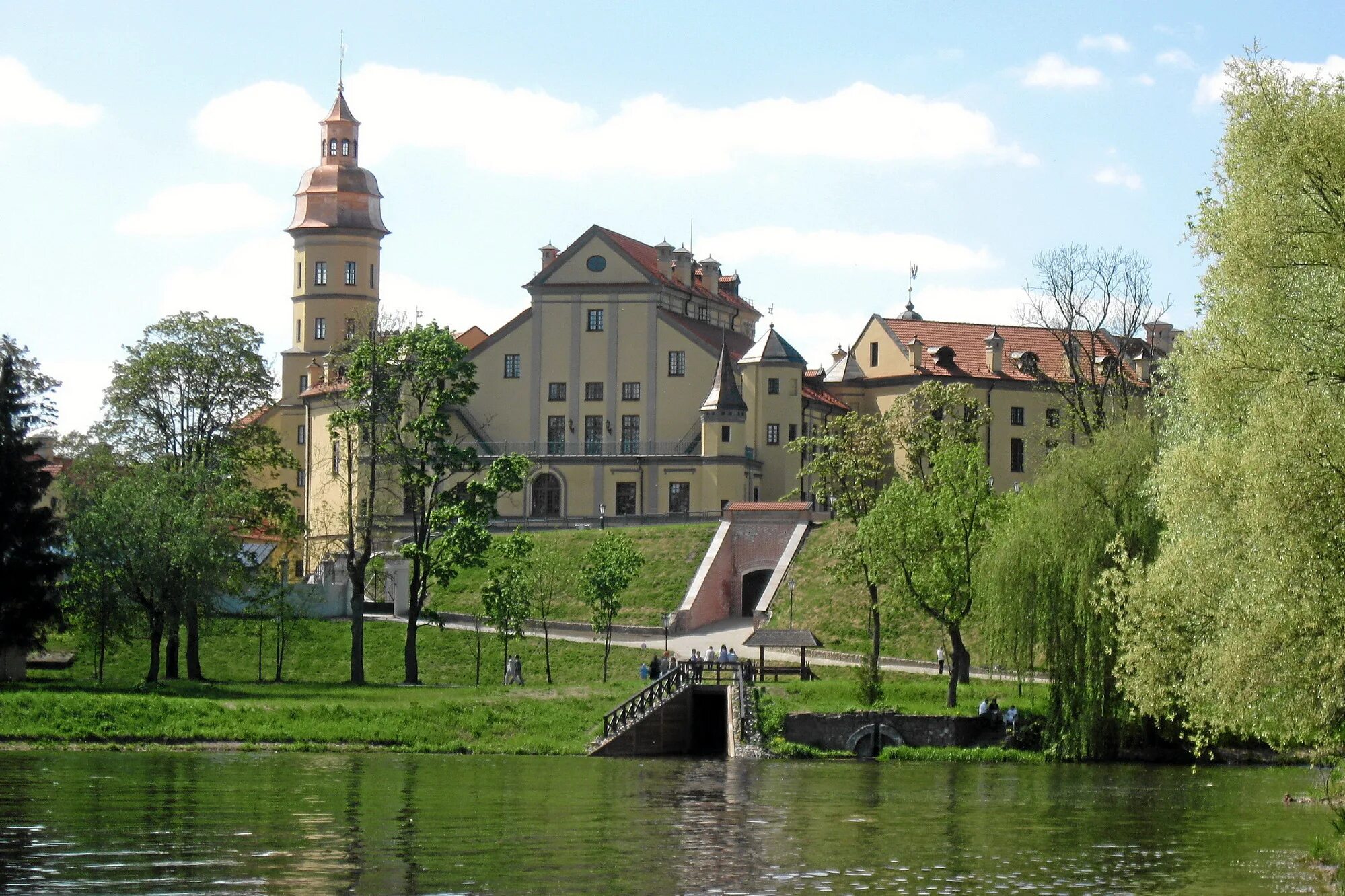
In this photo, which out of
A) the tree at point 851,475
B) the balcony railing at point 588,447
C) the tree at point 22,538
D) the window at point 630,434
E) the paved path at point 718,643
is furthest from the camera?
the window at point 630,434

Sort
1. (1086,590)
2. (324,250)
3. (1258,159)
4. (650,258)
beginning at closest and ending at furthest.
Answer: (1258,159)
(1086,590)
(650,258)
(324,250)

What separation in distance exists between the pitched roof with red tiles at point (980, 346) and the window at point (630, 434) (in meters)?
14.0

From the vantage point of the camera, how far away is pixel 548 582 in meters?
59.2

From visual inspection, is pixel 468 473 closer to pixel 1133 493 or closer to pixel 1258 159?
pixel 1133 493

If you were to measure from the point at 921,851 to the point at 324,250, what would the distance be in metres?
74.8

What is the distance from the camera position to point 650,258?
285ft

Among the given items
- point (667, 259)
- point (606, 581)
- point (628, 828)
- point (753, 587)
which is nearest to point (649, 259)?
point (667, 259)

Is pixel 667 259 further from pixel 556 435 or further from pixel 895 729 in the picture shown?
pixel 895 729

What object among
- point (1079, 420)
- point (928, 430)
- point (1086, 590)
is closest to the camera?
point (1086, 590)

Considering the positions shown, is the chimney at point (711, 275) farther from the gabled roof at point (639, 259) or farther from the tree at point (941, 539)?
the tree at point (941, 539)

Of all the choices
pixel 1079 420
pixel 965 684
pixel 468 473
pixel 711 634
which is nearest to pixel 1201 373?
pixel 965 684

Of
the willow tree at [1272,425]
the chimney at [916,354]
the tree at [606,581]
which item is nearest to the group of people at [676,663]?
the tree at [606,581]

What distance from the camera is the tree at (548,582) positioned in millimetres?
57688

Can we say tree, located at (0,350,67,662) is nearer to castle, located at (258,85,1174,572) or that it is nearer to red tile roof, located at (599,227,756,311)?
castle, located at (258,85,1174,572)
